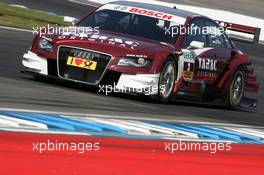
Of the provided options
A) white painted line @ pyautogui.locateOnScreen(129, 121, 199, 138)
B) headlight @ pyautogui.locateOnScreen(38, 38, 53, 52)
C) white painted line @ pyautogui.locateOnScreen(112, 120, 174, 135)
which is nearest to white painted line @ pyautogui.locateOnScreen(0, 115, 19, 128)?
white painted line @ pyautogui.locateOnScreen(112, 120, 174, 135)

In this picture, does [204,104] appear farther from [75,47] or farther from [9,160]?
[9,160]

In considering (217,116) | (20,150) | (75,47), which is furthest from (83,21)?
(20,150)

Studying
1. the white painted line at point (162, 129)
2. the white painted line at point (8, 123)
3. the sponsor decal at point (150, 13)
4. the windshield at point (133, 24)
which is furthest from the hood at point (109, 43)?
the white painted line at point (8, 123)

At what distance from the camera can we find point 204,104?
1366cm

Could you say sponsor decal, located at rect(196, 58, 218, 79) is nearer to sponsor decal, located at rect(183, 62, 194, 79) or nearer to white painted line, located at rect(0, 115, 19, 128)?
sponsor decal, located at rect(183, 62, 194, 79)

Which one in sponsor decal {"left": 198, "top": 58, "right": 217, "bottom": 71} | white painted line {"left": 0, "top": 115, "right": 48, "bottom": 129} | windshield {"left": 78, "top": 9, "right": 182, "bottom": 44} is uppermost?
windshield {"left": 78, "top": 9, "right": 182, "bottom": 44}

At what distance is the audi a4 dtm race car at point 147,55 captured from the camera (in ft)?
35.1

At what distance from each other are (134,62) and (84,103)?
123 centimetres

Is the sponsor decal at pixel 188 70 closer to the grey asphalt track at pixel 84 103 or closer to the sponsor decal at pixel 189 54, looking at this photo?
the sponsor decal at pixel 189 54

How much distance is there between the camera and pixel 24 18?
2117 cm

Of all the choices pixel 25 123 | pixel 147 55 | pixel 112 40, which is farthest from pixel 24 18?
pixel 25 123

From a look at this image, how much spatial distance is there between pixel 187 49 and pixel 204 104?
207 centimetres

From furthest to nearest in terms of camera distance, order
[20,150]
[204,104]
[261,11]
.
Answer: [261,11] → [204,104] → [20,150]

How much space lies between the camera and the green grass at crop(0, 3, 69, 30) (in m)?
19.7
